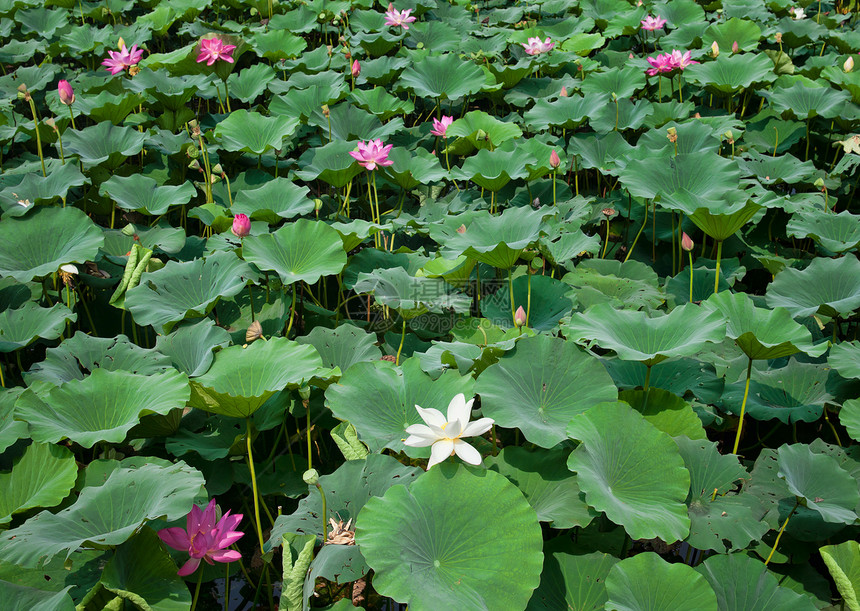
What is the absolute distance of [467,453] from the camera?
1.34 meters

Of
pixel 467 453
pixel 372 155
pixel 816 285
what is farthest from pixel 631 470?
pixel 372 155

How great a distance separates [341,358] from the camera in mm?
1970

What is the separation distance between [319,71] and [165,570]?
3157mm

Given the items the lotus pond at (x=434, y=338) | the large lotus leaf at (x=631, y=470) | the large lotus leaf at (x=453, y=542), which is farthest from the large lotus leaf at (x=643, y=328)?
the large lotus leaf at (x=453, y=542)

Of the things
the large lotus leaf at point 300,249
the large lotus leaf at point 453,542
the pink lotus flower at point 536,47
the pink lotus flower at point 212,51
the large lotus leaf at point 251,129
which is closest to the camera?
the large lotus leaf at point 453,542

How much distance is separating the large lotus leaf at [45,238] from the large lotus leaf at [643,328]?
5.54 feet

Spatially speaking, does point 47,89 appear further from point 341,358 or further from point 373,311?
point 341,358

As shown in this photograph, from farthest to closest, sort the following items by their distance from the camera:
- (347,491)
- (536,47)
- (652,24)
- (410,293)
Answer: (652,24) → (536,47) → (410,293) → (347,491)

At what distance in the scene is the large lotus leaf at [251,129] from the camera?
2963mm

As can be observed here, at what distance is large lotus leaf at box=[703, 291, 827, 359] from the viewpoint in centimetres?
167

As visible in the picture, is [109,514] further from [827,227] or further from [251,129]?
[827,227]

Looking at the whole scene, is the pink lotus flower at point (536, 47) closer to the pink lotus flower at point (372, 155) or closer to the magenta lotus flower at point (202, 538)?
the pink lotus flower at point (372, 155)

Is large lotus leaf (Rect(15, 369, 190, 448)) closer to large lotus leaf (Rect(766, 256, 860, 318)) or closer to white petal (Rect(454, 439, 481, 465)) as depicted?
white petal (Rect(454, 439, 481, 465))

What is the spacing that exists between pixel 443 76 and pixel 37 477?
9.28 feet
